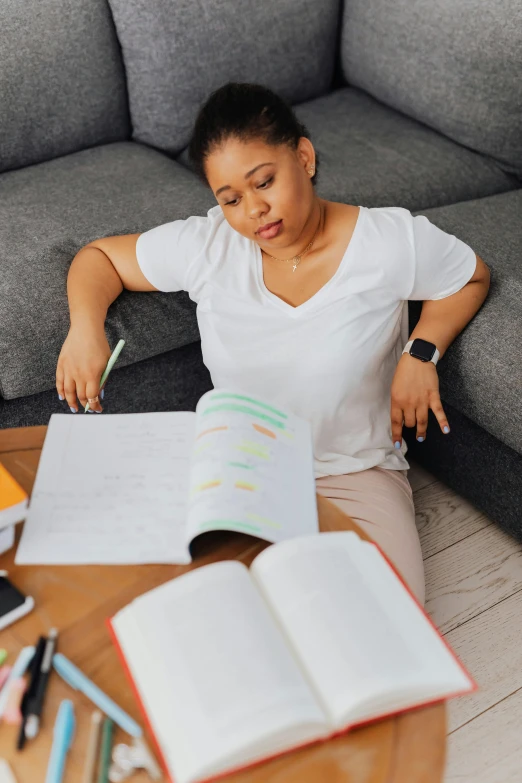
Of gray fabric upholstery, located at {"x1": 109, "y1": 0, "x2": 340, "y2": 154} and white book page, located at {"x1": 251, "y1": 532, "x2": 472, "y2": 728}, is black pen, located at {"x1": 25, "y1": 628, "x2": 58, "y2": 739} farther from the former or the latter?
gray fabric upholstery, located at {"x1": 109, "y1": 0, "x2": 340, "y2": 154}

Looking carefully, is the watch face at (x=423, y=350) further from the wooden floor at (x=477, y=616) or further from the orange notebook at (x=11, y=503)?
the orange notebook at (x=11, y=503)

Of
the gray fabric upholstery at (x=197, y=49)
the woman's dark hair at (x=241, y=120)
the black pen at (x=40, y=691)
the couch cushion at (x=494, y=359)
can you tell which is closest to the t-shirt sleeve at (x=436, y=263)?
the couch cushion at (x=494, y=359)

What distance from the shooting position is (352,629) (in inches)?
25.0

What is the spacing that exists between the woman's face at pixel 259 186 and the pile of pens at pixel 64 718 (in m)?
0.63

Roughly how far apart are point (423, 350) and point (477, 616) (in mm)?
489

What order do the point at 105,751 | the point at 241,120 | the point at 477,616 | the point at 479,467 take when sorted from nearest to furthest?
the point at 105,751, the point at 241,120, the point at 477,616, the point at 479,467

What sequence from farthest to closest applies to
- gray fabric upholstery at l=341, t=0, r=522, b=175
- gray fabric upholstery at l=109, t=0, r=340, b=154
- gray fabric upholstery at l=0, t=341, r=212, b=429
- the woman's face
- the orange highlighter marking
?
gray fabric upholstery at l=109, t=0, r=340, b=154, gray fabric upholstery at l=341, t=0, r=522, b=175, gray fabric upholstery at l=0, t=341, r=212, b=429, the woman's face, the orange highlighter marking

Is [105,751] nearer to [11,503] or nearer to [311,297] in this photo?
[11,503]

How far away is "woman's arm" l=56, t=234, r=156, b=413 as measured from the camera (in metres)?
1.10

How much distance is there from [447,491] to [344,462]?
0.45 metres

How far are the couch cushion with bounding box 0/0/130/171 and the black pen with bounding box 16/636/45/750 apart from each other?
4.54 ft

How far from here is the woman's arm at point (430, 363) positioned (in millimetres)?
1130

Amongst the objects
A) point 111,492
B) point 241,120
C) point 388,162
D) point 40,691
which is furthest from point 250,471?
point 388,162

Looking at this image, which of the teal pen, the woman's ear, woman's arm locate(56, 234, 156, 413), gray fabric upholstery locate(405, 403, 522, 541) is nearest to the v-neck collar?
the woman's ear
